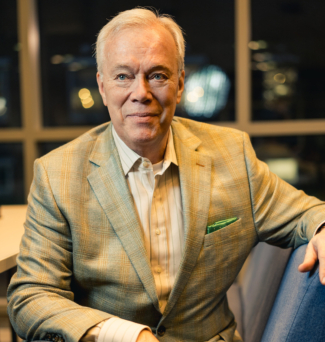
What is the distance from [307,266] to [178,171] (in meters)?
0.53

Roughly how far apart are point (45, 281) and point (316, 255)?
0.77 meters

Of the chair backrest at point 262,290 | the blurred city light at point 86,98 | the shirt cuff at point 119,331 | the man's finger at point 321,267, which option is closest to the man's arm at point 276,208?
the chair backrest at point 262,290

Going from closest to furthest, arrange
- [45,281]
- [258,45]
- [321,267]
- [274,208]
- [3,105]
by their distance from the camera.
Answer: [321,267] < [45,281] < [274,208] < [258,45] < [3,105]

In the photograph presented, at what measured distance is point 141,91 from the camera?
1161 millimetres

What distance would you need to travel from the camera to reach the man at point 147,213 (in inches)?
45.1

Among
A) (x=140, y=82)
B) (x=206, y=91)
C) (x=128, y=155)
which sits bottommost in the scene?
(x=128, y=155)

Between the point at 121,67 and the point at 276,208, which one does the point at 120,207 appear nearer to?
the point at 121,67

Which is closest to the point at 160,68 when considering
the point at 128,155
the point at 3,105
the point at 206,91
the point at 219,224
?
the point at 128,155

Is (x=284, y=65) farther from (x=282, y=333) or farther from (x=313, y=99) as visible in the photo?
(x=282, y=333)

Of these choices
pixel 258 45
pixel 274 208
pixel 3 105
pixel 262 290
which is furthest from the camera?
pixel 3 105

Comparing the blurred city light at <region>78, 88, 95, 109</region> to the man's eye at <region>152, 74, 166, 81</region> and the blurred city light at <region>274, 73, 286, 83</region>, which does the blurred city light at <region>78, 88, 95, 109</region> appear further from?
the man's eye at <region>152, 74, 166, 81</region>

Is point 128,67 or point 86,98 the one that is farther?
point 86,98

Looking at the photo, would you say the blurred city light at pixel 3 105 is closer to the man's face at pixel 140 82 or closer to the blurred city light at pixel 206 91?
the blurred city light at pixel 206 91

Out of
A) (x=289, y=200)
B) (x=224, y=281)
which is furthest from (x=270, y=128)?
(x=224, y=281)
